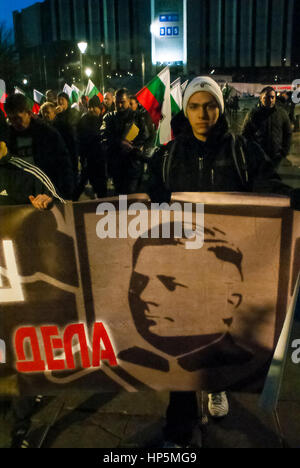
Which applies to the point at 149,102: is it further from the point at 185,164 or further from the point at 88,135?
the point at 185,164

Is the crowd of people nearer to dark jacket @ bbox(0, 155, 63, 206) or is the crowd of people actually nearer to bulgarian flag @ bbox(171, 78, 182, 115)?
dark jacket @ bbox(0, 155, 63, 206)

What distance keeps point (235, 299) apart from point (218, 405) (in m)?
0.84

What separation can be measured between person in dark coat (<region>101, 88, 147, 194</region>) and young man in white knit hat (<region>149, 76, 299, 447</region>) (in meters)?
3.72

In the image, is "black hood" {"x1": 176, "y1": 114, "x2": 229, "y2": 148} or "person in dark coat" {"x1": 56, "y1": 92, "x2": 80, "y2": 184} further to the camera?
"person in dark coat" {"x1": 56, "y1": 92, "x2": 80, "y2": 184}

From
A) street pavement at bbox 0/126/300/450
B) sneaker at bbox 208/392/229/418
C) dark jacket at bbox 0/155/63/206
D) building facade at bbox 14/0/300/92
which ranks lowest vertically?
street pavement at bbox 0/126/300/450

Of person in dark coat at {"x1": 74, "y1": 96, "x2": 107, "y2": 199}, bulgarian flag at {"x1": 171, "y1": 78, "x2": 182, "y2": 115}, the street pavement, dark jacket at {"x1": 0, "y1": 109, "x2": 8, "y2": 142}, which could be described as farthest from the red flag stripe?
the street pavement

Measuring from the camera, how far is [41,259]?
8.18ft

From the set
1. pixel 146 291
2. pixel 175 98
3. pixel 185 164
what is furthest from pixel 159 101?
pixel 146 291

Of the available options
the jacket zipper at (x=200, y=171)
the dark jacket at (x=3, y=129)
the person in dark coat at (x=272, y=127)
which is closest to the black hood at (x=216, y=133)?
the jacket zipper at (x=200, y=171)

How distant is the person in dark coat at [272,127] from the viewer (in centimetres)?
668

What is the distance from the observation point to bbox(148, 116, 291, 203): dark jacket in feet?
8.93

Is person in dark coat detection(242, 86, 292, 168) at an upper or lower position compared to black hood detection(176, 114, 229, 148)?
lower

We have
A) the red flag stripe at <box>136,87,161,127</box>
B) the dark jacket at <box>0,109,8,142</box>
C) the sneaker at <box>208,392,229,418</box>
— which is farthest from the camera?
the red flag stripe at <box>136,87,161,127</box>
